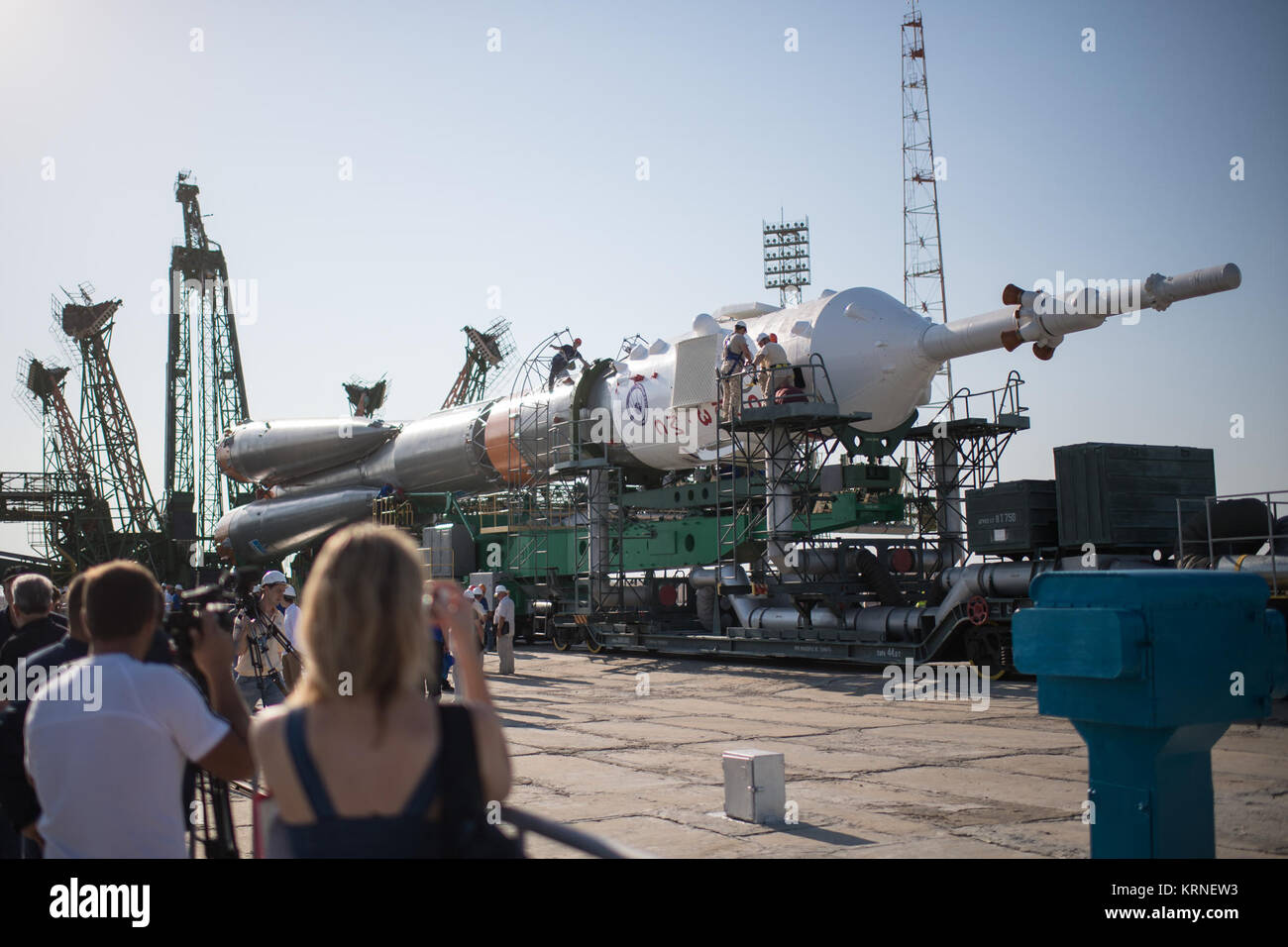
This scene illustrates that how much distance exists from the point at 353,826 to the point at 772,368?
49.3ft

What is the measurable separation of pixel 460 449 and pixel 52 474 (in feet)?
85.4

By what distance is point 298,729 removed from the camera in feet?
7.54

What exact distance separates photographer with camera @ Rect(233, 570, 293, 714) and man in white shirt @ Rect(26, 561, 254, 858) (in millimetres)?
5606

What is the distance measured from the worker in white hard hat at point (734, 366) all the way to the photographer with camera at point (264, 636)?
28.0 ft

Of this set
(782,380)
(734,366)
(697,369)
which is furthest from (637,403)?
(782,380)

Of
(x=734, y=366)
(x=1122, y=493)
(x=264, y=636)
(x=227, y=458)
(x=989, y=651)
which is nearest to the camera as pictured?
(x=264, y=636)

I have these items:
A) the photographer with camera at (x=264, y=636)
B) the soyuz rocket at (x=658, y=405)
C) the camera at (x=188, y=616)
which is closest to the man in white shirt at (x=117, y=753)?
the camera at (x=188, y=616)

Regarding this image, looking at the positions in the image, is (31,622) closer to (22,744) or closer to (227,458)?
(22,744)

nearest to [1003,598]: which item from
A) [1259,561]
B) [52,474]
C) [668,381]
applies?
[1259,561]

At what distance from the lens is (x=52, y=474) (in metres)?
44.0

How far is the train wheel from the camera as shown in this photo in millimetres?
14781

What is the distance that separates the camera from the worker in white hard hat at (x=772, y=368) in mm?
16938

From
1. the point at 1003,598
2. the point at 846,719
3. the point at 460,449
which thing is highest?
the point at 460,449
